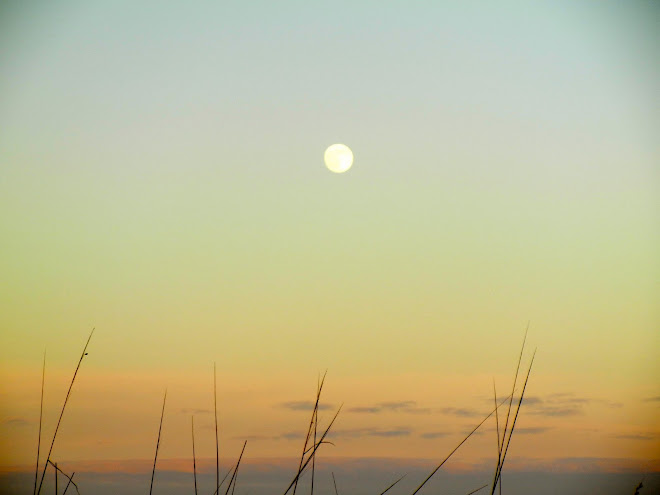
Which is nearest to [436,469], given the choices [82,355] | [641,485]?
[641,485]

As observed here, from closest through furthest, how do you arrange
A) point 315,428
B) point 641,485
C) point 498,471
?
point 641,485 → point 498,471 → point 315,428

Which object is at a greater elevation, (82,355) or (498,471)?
(82,355)

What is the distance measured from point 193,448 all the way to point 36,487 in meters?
0.57

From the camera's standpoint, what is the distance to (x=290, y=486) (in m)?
2.91

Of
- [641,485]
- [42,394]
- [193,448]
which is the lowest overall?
[641,485]

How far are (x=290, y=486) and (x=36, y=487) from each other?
3.03 feet

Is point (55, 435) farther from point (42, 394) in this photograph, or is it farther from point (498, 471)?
point (498, 471)

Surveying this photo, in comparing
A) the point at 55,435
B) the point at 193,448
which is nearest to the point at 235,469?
the point at 193,448

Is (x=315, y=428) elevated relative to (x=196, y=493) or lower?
elevated

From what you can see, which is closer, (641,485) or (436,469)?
(641,485)

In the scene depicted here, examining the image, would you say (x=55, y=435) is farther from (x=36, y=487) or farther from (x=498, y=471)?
(x=498, y=471)

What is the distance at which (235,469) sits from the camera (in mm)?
3154

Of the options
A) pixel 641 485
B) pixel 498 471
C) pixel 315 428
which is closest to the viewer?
pixel 641 485

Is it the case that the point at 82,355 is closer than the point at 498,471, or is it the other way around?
the point at 498,471
